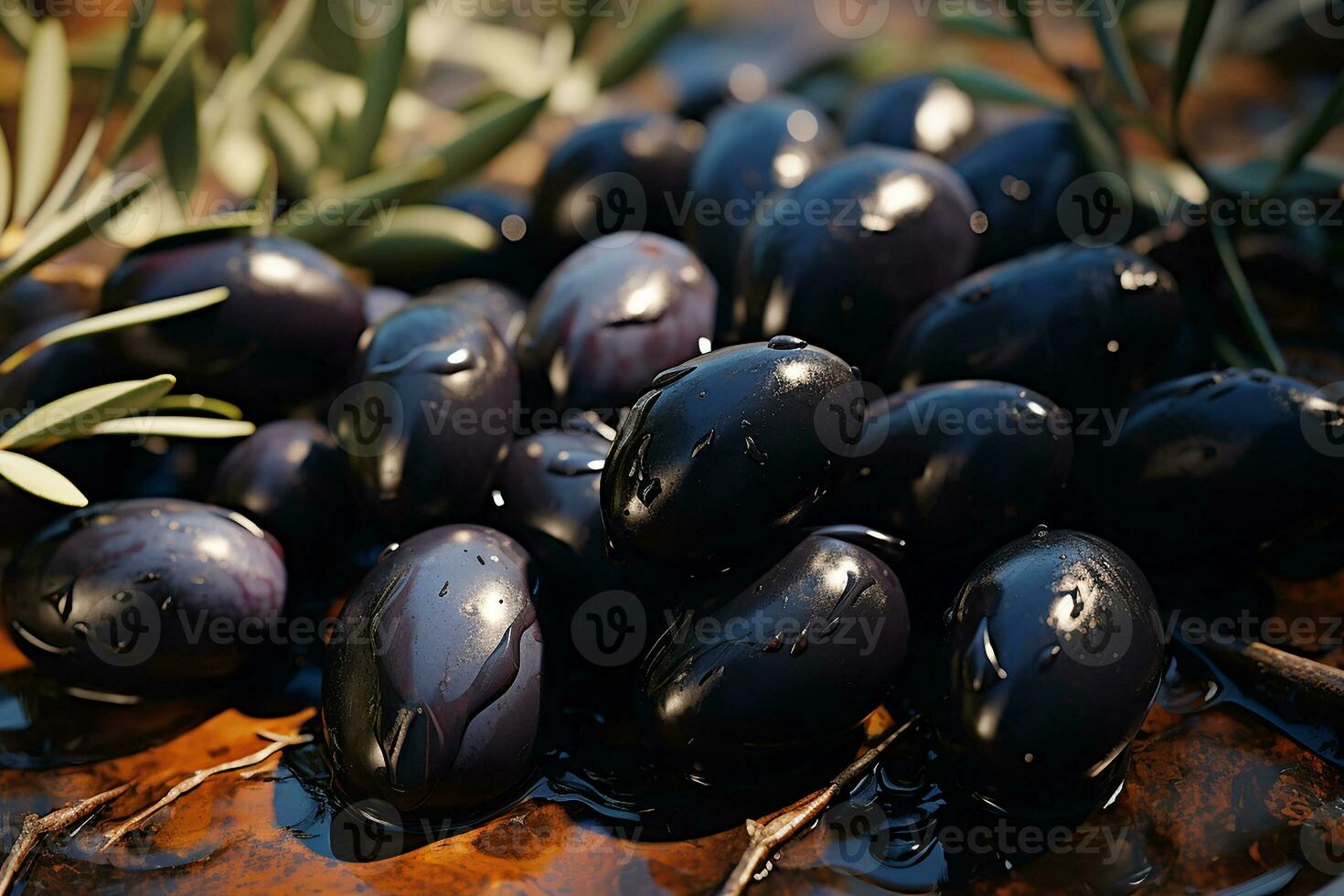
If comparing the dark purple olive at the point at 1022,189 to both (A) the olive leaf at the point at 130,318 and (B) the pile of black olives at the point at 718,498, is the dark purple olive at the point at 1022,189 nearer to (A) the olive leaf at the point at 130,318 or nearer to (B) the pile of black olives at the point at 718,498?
(B) the pile of black olives at the point at 718,498

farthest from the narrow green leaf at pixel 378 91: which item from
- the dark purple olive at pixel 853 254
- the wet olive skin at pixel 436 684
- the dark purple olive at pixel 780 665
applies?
the dark purple olive at pixel 780 665

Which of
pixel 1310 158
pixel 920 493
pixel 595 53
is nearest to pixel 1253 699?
pixel 920 493

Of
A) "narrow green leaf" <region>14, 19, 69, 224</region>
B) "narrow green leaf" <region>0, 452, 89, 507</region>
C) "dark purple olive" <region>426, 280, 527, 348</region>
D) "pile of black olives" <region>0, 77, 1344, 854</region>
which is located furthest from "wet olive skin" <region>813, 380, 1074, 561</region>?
"narrow green leaf" <region>14, 19, 69, 224</region>

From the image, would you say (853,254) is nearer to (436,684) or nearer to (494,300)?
(494,300)

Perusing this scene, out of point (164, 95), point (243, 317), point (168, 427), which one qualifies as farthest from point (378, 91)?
point (168, 427)

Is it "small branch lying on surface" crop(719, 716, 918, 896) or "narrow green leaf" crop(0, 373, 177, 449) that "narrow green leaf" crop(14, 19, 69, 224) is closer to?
"narrow green leaf" crop(0, 373, 177, 449)

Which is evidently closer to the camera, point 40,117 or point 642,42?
point 40,117
